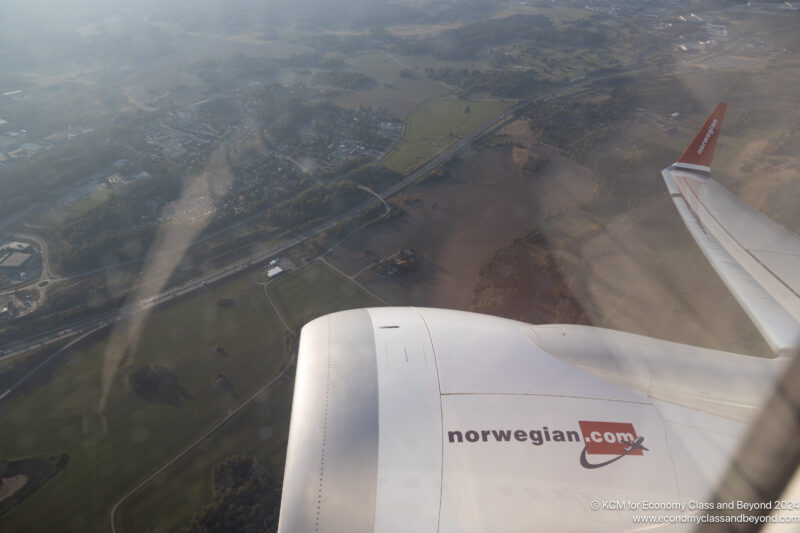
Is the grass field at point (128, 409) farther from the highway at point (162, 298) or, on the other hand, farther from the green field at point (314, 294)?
the highway at point (162, 298)

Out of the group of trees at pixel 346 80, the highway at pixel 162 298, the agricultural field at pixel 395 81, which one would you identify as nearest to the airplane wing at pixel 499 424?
the highway at pixel 162 298

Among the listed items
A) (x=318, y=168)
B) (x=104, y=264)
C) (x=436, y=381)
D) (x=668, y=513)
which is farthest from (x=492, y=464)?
(x=318, y=168)

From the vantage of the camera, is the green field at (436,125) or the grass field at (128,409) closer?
the grass field at (128,409)

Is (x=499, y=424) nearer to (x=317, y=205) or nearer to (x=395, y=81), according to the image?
(x=317, y=205)

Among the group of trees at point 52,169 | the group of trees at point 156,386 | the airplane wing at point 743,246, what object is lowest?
the group of trees at point 156,386

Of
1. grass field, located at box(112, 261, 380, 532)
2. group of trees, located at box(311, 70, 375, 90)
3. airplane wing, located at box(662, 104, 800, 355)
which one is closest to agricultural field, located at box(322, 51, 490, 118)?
group of trees, located at box(311, 70, 375, 90)

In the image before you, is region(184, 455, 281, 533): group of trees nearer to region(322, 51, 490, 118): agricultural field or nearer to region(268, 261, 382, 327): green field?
region(268, 261, 382, 327): green field

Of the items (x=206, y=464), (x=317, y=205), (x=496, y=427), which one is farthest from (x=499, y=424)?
(x=317, y=205)
